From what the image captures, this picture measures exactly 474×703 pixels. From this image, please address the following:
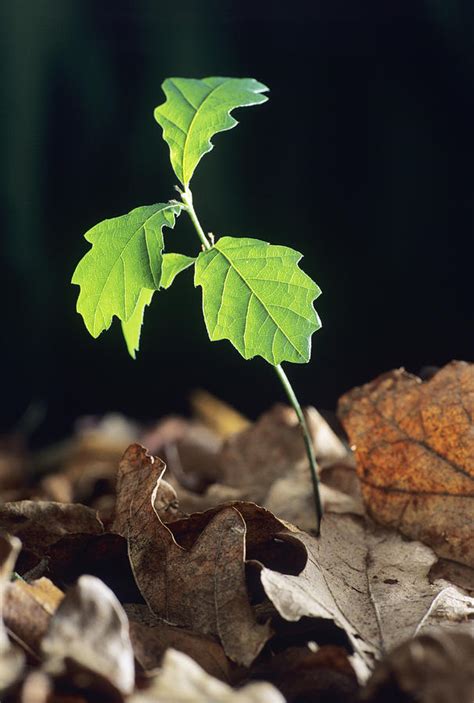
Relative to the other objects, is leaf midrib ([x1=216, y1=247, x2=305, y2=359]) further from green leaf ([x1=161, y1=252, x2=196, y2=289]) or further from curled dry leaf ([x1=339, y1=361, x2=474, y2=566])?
curled dry leaf ([x1=339, y1=361, x2=474, y2=566])

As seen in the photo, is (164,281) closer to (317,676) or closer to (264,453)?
(317,676)

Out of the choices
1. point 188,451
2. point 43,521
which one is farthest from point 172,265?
point 188,451

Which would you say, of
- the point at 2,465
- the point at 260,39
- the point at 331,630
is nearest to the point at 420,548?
the point at 331,630

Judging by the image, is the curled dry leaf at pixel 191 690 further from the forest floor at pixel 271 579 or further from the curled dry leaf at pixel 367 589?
the curled dry leaf at pixel 367 589

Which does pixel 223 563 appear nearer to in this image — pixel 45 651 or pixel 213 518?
pixel 213 518

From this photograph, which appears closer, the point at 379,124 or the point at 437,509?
the point at 437,509

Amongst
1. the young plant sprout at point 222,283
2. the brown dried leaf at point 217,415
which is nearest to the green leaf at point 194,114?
the young plant sprout at point 222,283
